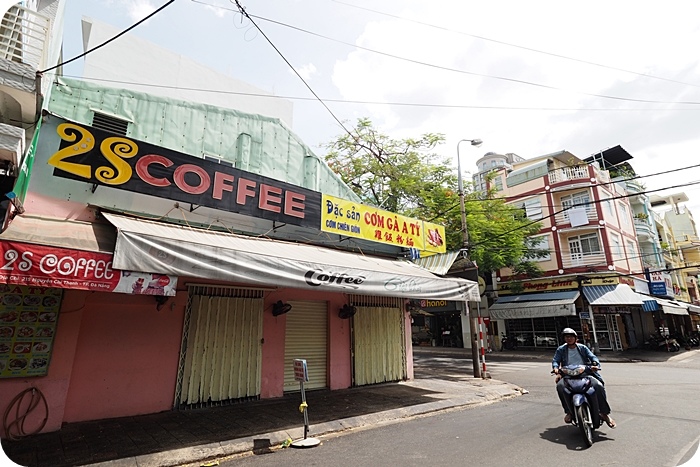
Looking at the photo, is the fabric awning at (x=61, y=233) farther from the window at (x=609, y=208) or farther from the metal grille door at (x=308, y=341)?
the window at (x=609, y=208)

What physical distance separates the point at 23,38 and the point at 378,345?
1032cm

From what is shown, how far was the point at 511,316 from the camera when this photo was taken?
23.1 meters

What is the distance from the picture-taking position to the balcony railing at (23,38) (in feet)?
17.8

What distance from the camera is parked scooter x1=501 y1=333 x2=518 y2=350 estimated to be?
965 inches

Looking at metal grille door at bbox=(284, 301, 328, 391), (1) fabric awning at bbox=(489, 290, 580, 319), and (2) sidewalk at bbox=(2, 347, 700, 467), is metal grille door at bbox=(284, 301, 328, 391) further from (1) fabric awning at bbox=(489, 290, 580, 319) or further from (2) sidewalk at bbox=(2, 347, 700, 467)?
(1) fabric awning at bbox=(489, 290, 580, 319)

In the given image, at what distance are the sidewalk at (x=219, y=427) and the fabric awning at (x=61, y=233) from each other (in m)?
2.79

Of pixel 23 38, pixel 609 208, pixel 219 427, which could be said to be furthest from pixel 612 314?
pixel 23 38

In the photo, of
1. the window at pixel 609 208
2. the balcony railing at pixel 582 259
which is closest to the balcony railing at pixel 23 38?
the balcony railing at pixel 582 259

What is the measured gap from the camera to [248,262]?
5883mm

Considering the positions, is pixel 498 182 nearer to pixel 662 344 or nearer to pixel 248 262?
pixel 662 344

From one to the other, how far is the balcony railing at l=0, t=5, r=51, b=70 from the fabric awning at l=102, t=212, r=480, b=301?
265cm

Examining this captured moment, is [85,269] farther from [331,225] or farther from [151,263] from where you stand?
[331,225]

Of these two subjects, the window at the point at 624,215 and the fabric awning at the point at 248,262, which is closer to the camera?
the fabric awning at the point at 248,262

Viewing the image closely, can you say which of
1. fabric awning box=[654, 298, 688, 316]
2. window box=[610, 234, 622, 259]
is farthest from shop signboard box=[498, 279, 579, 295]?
fabric awning box=[654, 298, 688, 316]
